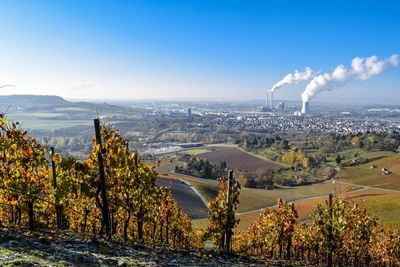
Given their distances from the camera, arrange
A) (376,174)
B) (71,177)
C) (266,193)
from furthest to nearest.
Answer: (376,174) < (266,193) < (71,177)

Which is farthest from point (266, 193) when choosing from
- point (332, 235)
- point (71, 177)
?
point (71, 177)

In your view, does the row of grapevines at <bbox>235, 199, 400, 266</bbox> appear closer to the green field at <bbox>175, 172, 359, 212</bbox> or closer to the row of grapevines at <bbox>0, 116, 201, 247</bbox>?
the row of grapevines at <bbox>0, 116, 201, 247</bbox>

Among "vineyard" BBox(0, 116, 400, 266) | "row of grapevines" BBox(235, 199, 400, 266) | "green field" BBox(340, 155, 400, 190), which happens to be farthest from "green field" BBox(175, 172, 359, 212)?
"vineyard" BBox(0, 116, 400, 266)

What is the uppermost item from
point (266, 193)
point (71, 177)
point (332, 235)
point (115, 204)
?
point (71, 177)

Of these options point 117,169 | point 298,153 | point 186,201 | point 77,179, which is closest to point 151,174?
point 117,169

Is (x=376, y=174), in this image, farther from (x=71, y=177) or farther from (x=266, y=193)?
(x=71, y=177)

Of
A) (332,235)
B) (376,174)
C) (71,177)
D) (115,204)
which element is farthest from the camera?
(376,174)

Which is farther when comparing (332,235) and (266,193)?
(266,193)

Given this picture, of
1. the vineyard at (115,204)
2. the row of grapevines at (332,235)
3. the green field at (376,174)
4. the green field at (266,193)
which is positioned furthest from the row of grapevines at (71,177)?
the green field at (376,174)

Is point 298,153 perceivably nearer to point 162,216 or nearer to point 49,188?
point 162,216
